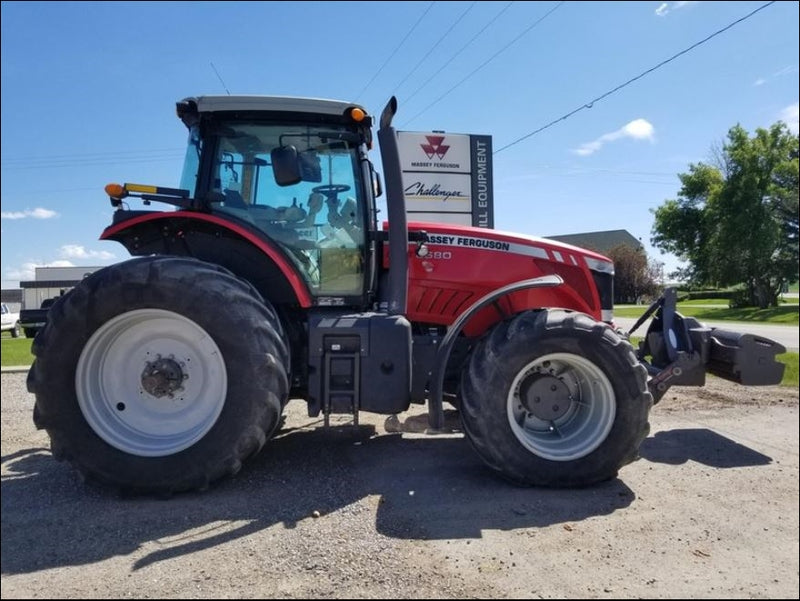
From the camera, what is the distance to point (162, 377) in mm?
3520

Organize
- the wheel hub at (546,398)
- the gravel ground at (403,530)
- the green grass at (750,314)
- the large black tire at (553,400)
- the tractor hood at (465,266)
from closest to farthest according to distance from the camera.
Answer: the gravel ground at (403,530), the large black tire at (553,400), the wheel hub at (546,398), the tractor hood at (465,266), the green grass at (750,314)

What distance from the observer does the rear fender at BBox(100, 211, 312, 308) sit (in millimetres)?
3893

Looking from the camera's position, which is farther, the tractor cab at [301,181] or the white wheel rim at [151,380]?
the tractor cab at [301,181]

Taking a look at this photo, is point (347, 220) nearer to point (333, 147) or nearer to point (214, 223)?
point (333, 147)

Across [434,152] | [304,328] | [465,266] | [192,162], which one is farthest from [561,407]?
[434,152]

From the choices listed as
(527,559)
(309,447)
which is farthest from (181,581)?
(309,447)

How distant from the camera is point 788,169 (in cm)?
2755

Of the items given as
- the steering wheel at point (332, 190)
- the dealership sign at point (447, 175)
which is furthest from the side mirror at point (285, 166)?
the dealership sign at point (447, 175)

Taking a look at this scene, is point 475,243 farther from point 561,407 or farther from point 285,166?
point 285,166

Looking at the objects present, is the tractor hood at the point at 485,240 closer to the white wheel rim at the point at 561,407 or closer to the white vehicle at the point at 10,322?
the white wheel rim at the point at 561,407

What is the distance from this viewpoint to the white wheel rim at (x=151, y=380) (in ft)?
11.3

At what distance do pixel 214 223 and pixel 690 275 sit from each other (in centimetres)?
2725

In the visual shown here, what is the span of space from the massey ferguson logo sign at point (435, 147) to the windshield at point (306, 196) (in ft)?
29.8

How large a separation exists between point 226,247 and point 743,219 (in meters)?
23.5
